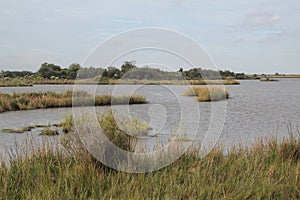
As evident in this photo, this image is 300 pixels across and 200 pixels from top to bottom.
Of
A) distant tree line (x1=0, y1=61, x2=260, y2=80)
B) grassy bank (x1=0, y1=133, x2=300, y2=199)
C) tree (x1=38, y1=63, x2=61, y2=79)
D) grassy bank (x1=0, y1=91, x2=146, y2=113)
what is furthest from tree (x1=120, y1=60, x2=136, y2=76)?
tree (x1=38, y1=63, x2=61, y2=79)

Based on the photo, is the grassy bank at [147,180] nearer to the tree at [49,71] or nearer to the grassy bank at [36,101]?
the grassy bank at [36,101]

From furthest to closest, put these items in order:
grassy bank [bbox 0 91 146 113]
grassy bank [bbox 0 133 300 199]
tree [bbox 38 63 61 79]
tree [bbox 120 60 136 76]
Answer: tree [bbox 38 63 61 79] → grassy bank [bbox 0 91 146 113] → tree [bbox 120 60 136 76] → grassy bank [bbox 0 133 300 199]

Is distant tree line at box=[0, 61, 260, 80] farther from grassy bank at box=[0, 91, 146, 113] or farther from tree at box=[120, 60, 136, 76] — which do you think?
grassy bank at box=[0, 91, 146, 113]

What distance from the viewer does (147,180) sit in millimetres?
3625

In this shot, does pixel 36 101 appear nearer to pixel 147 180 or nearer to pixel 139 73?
pixel 139 73

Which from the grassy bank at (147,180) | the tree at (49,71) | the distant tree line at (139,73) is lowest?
the grassy bank at (147,180)

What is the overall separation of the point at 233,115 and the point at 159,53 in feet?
27.9

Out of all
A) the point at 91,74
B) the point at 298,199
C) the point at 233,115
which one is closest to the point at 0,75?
the point at 233,115

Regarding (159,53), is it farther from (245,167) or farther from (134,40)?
(245,167)

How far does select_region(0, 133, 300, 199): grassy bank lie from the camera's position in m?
3.28

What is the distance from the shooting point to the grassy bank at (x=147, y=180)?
3.28m

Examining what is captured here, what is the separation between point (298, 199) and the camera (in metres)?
3.30

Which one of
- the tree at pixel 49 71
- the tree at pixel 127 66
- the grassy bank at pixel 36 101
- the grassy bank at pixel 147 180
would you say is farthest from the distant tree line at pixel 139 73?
the tree at pixel 49 71

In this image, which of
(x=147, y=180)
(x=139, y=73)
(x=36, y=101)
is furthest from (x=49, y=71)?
(x=147, y=180)
